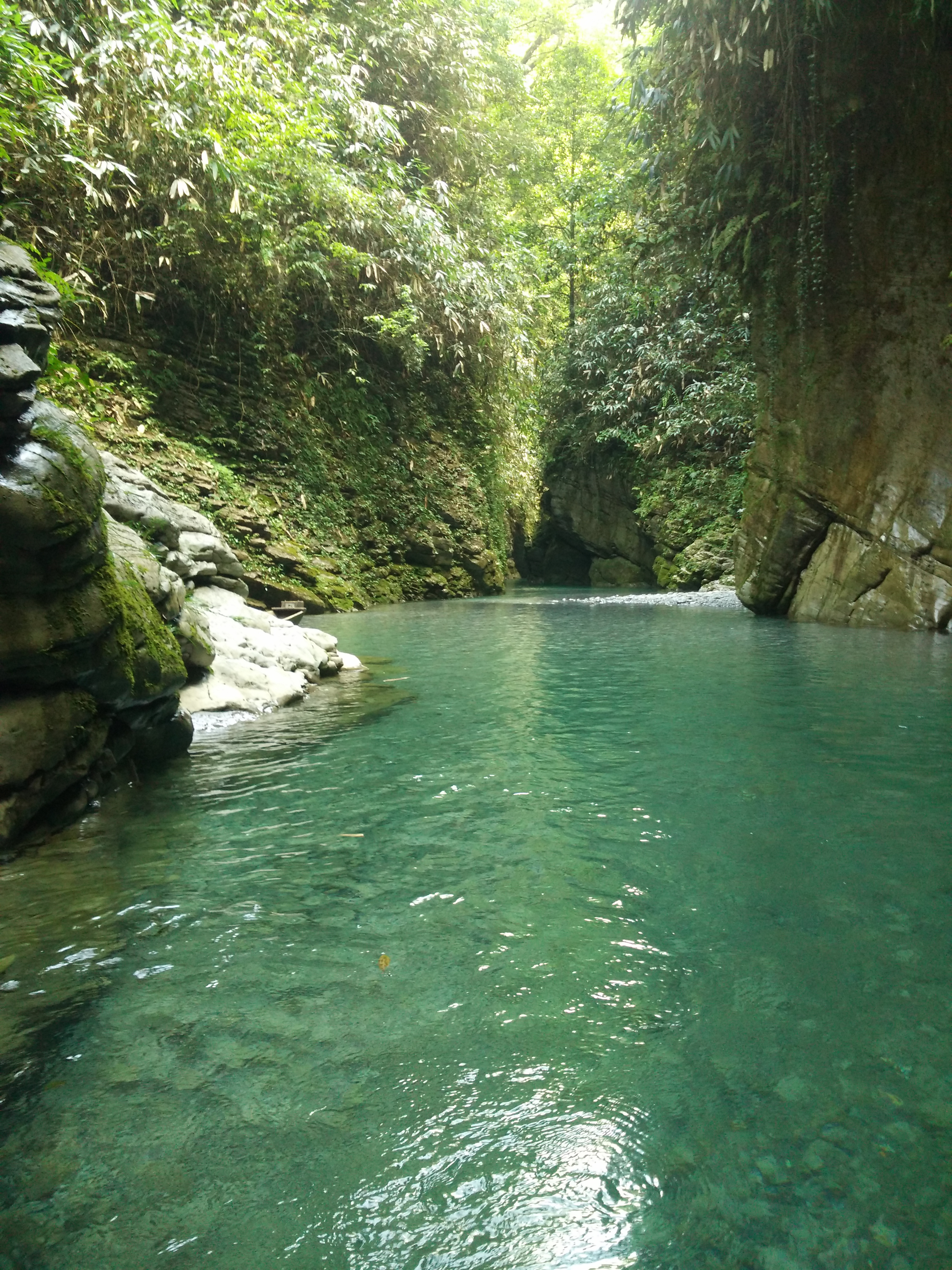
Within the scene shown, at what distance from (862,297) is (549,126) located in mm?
20893

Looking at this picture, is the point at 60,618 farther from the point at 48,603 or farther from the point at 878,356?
the point at 878,356

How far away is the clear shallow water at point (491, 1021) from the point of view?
135 cm

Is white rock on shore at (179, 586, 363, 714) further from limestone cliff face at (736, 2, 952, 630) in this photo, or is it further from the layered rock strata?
limestone cliff face at (736, 2, 952, 630)

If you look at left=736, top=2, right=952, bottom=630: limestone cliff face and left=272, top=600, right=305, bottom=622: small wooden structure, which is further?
left=272, top=600, right=305, bottom=622: small wooden structure

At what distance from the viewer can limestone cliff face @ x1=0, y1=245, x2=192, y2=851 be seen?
2.89 metres

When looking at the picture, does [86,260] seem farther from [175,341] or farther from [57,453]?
[57,453]

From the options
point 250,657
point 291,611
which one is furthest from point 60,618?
point 291,611

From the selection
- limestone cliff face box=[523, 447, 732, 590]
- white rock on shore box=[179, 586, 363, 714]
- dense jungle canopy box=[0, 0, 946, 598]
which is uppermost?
dense jungle canopy box=[0, 0, 946, 598]

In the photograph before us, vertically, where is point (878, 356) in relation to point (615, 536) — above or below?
above

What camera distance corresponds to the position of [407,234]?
50.8 feet

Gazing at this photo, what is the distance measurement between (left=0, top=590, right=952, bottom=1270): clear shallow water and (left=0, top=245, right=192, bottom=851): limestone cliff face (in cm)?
28

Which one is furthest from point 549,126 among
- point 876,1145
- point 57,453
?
point 876,1145

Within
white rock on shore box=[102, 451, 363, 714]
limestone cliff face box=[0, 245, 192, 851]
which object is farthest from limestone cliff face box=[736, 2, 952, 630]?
limestone cliff face box=[0, 245, 192, 851]

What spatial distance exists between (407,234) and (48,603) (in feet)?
47.9
